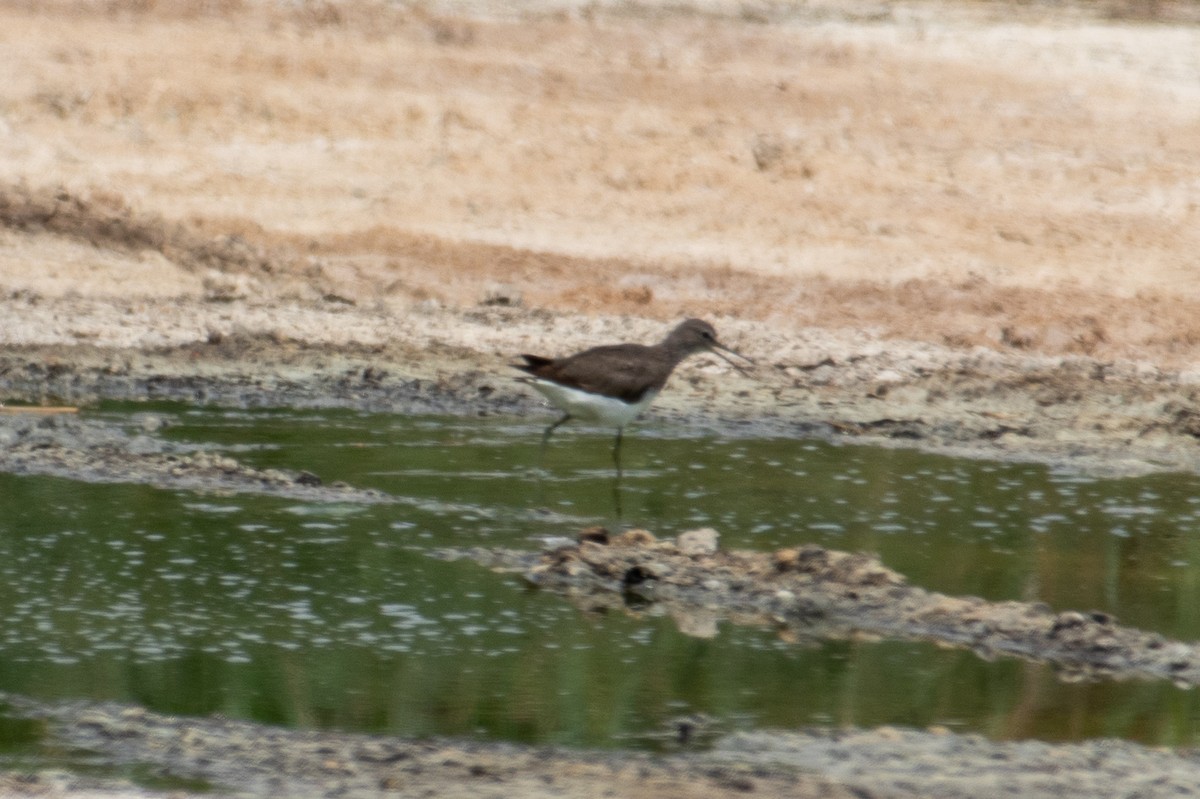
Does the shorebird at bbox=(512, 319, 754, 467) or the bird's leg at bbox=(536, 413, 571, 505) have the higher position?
the shorebird at bbox=(512, 319, 754, 467)

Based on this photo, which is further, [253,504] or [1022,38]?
[1022,38]

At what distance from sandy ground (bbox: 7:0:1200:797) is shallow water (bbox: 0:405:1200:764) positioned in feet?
3.15

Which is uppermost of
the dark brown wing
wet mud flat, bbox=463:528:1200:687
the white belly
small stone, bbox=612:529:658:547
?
the dark brown wing

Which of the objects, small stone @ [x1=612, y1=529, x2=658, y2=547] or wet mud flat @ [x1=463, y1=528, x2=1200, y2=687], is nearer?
wet mud flat @ [x1=463, y1=528, x2=1200, y2=687]

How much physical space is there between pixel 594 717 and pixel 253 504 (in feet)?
10.4

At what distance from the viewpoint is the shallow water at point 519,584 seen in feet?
20.8

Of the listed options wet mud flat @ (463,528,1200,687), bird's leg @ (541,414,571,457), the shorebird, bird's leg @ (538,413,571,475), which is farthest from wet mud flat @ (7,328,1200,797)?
the shorebird

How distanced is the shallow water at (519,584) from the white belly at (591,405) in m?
0.26

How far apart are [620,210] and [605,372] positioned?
553 cm

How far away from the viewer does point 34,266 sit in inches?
555

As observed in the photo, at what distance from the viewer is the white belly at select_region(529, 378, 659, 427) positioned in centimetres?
1015

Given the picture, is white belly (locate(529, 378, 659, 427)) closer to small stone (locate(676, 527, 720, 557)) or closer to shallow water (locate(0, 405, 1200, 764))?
shallow water (locate(0, 405, 1200, 764))

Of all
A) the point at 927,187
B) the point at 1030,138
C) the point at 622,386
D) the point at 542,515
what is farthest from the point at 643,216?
the point at 542,515

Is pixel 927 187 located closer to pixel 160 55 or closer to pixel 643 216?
pixel 643 216
